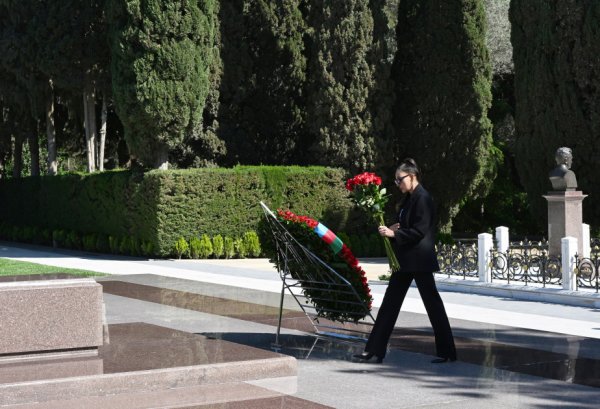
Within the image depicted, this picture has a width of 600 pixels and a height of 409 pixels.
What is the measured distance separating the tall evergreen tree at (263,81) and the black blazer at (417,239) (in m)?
20.7

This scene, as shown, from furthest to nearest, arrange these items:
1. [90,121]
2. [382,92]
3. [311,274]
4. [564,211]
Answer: [90,121], [382,92], [564,211], [311,274]

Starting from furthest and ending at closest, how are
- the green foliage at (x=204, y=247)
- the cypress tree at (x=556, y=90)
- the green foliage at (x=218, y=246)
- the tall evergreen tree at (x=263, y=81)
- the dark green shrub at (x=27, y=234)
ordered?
the dark green shrub at (x=27, y=234), the tall evergreen tree at (x=263, y=81), the green foliage at (x=218, y=246), the green foliage at (x=204, y=247), the cypress tree at (x=556, y=90)

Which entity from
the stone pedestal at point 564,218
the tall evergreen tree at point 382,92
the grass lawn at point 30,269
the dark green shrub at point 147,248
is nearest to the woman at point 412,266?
the stone pedestal at point 564,218

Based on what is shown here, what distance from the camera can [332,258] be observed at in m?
9.20

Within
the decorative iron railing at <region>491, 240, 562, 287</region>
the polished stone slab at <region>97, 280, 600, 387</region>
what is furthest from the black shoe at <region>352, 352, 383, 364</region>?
the decorative iron railing at <region>491, 240, 562, 287</region>

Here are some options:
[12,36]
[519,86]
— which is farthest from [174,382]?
[12,36]

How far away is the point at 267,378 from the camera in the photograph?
25.6 ft

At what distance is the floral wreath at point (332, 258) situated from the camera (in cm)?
906

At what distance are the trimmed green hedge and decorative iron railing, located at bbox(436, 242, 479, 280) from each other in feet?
28.1

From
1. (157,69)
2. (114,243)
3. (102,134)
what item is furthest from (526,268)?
(102,134)

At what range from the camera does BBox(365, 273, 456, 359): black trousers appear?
8.38 meters

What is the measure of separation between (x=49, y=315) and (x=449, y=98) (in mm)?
20800

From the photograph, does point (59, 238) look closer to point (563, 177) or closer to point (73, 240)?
point (73, 240)

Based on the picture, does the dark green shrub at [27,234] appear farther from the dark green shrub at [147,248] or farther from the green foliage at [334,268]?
the green foliage at [334,268]
